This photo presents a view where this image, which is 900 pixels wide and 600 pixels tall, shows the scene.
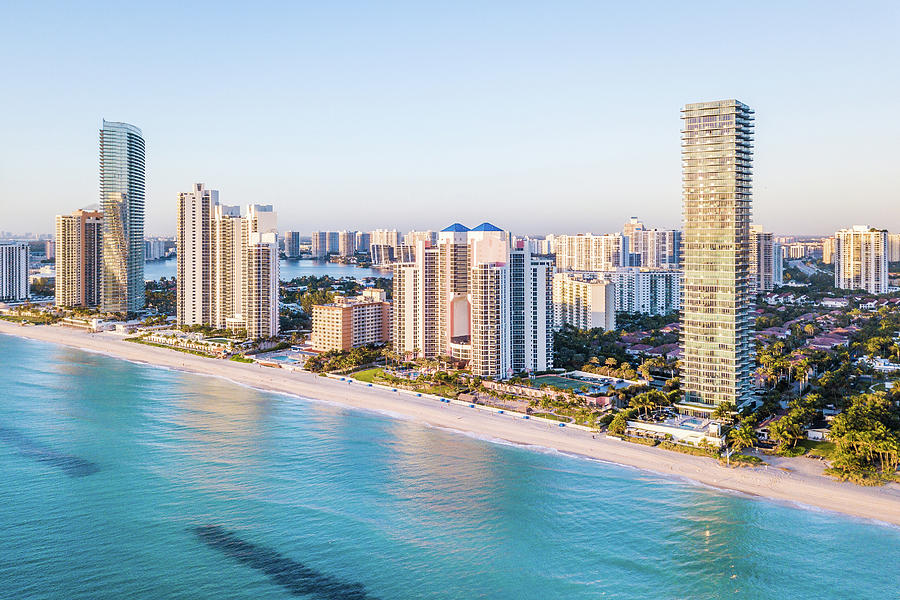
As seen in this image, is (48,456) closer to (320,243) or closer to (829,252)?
(829,252)

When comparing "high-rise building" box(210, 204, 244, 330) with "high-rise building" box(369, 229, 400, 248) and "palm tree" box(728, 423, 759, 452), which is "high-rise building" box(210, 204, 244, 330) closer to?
"palm tree" box(728, 423, 759, 452)

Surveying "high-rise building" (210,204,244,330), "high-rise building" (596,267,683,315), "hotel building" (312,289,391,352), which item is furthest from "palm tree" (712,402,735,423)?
"high-rise building" (210,204,244,330)

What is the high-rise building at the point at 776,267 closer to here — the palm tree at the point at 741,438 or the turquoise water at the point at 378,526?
the palm tree at the point at 741,438

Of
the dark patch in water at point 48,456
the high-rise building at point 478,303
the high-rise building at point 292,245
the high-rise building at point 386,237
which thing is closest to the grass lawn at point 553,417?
the high-rise building at point 478,303

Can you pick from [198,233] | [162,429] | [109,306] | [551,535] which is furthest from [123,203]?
[551,535]

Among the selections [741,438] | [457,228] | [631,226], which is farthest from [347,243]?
[741,438]

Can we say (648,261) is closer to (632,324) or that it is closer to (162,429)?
(632,324)
